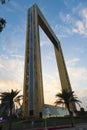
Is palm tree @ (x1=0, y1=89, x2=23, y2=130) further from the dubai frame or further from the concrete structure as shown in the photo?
Answer: the concrete structure

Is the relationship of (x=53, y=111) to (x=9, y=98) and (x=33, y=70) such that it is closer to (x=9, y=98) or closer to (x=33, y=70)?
(x=33, y=70)

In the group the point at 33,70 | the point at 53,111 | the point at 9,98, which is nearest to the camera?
the point at 9,98

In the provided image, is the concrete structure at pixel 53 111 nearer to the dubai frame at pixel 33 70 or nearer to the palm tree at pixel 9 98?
the dubai frame at pixel 33 70

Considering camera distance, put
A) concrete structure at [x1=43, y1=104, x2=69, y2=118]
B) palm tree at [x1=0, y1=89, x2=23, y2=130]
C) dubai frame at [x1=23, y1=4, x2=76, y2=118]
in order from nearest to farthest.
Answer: palm tree at [x1=0, y1=89, x2=23, y2=130], dubai frame at [x1=23, y1=4, x2=76, y2=118], concrete structure at [x1=43, y1=104, x2=69, y2=118]

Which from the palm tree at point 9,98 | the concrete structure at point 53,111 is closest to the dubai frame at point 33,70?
the concrete structure at point 53,111

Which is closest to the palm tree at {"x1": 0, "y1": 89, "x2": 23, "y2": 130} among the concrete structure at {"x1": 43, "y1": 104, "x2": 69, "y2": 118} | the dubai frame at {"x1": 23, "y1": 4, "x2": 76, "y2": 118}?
the dubai frame at {"x1": 23, "y1": 4, "x2": 76, "y2": 118}

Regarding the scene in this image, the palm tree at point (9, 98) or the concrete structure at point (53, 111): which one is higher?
the concrete structure at point (53, 111)

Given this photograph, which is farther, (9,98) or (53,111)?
(53,111)

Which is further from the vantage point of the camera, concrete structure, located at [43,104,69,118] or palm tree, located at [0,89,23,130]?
concrete structure, located at [43,104,69,118]

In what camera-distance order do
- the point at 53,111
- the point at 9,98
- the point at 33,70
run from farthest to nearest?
the point at 53,111, the point at 33,70, the point at 9,98

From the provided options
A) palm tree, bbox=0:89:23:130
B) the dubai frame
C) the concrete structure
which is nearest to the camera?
palm tree, bbox=0:89:23:130

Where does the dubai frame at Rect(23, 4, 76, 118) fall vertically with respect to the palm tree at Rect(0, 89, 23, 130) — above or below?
above

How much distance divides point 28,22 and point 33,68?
1085 inches

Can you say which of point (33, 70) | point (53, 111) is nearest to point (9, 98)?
point (33, 70)
